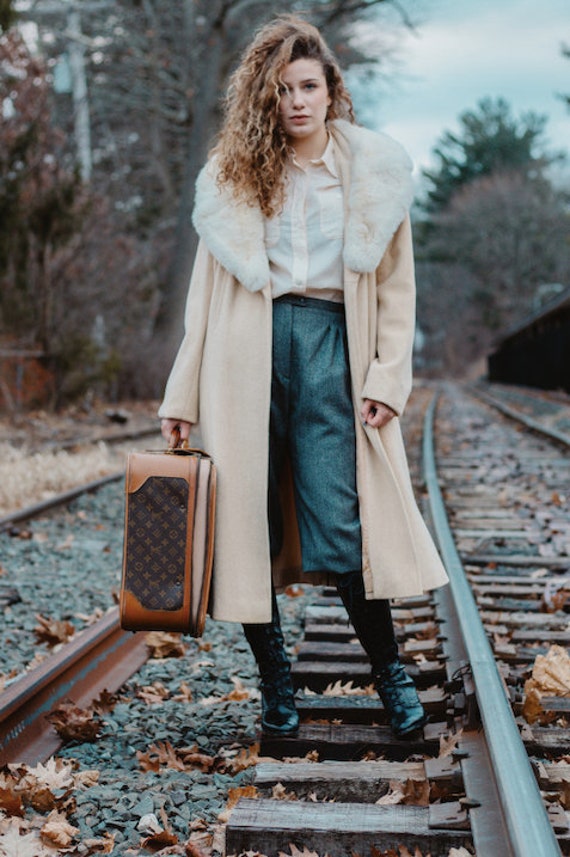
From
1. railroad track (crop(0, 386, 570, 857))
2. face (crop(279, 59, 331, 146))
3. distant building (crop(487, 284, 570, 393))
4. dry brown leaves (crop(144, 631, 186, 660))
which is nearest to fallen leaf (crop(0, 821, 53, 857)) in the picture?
railroad track (crop(0, 386, 570, 857))

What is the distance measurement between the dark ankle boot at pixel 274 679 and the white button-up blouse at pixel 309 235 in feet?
2.98

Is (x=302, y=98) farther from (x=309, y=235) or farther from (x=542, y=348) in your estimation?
(x=542, y=348)

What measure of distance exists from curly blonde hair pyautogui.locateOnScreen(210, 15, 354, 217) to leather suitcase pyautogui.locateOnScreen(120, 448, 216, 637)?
761 millimetres

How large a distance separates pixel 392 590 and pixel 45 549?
12.1ft

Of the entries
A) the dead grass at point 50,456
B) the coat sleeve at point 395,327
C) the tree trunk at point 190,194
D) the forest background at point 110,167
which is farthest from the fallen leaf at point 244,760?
the tree trunk at point 190,194

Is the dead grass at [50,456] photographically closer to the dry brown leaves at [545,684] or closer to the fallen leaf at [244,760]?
the fallen leaf at [244,760]

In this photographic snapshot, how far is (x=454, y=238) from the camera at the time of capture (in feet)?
206

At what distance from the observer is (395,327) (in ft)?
9.21

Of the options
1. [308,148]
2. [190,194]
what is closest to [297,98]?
[308,148]

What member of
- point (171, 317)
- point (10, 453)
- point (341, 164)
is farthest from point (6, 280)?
point (341, 164)

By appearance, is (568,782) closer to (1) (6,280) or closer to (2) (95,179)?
(1) (6,280)

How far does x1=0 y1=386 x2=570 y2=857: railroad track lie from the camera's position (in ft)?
7.12

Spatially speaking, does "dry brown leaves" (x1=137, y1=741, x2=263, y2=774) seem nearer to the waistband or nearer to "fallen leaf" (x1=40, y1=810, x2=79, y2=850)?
"fallen leaf" (x1=40, y1=810, x2=79, y2=850)

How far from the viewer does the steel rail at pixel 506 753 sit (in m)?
1.92
